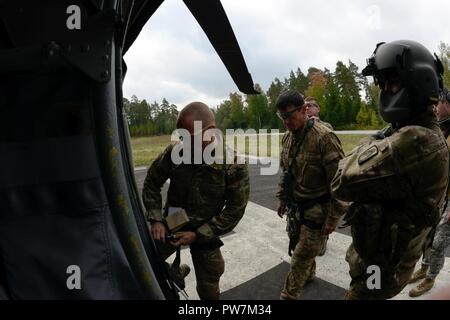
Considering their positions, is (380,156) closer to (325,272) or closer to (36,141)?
(36,141)

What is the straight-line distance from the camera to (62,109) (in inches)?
35.1

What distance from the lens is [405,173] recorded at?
1.78m

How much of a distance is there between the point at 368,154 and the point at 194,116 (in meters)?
1.21

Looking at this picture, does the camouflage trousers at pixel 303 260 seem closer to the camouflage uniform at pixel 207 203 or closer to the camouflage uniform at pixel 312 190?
the camouflage uniform at pixel 312 190

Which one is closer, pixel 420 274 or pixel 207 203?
pixel 207 203

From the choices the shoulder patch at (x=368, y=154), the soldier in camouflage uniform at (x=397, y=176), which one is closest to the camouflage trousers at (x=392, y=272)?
the soldier in camouflage uniform at (x=397, y=176)

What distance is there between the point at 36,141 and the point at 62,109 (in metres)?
0.11

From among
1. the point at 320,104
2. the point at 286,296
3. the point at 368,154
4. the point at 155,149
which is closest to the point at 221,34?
the point at 368,154

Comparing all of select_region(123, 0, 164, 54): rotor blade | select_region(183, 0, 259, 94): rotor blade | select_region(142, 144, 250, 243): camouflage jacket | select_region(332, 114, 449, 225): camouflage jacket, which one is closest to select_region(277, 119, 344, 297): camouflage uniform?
select_region(142, 144, 250, 243): camouflage jacket

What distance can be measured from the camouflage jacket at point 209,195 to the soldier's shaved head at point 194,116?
0.33m

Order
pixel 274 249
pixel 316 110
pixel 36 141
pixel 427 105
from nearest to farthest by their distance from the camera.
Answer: pixel 36 141, pixel 427 105, pixel 274 249, pixel 316 110

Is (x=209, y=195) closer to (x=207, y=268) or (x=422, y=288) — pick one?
(x=207, y=268)

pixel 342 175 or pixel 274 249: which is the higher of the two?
pixel 342 175

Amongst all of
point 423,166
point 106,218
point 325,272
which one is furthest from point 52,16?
point 325,272
